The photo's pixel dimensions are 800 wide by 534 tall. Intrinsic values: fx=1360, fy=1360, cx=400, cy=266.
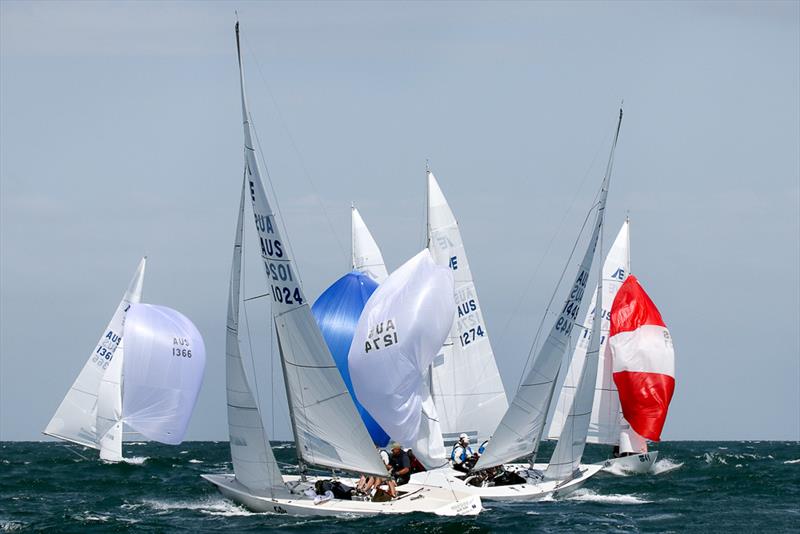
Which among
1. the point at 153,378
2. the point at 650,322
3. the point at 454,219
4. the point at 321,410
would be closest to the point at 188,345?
the point at 153,378

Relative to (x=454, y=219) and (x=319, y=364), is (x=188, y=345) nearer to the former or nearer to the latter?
(x=454, y=219)

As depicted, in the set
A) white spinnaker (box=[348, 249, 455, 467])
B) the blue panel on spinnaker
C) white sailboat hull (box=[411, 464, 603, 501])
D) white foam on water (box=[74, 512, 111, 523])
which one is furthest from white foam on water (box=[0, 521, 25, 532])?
the blue panel on spinnaker

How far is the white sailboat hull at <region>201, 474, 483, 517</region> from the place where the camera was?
22.0 meters

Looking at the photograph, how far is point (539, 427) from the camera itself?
27.4 m

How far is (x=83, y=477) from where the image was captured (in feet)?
117

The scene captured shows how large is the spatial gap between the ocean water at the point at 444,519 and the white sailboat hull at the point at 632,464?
253 millimetres

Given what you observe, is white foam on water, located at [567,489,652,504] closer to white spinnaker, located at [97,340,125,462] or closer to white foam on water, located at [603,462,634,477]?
white foam on water, located at [603,462,634,477]

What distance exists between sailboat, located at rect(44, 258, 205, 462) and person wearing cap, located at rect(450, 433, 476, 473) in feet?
41.0

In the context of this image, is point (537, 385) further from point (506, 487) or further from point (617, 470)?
point (617, 470)

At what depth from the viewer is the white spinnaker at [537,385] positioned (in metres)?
26.4

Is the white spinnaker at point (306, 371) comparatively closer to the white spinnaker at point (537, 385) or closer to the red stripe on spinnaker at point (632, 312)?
the white spinnaker at point (537, 385)

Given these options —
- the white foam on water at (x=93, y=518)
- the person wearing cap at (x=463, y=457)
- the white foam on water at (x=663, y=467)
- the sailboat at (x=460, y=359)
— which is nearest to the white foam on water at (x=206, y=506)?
the white foam on water at (x=93, y=518)

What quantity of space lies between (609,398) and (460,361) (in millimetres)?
5373

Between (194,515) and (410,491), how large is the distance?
416cm
